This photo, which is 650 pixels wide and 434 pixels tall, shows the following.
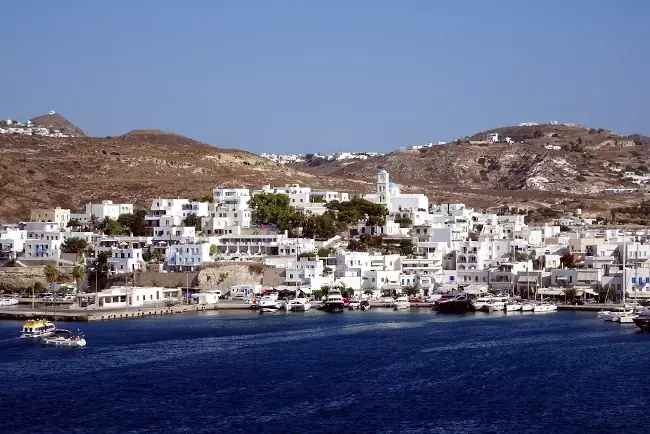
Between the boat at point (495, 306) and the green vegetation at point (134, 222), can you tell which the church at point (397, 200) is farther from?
the boat at point (495, 306)

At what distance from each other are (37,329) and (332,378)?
14.7 m

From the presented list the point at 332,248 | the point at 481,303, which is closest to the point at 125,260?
the point at 332,248

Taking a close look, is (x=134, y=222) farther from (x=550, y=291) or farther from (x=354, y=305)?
(x=550, y=291)

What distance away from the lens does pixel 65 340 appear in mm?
42812

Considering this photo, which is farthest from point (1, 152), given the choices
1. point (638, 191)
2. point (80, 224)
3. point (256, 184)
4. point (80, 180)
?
point (638, 191)

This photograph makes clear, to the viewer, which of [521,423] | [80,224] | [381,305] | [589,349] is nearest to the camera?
[521,423]

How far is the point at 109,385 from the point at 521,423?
1196 cm

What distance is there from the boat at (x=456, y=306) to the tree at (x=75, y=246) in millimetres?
20581

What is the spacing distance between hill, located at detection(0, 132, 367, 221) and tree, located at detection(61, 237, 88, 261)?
18.1 metres

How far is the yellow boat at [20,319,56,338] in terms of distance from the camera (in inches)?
1770

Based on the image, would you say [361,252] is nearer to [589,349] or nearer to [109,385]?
Result: [589,349]

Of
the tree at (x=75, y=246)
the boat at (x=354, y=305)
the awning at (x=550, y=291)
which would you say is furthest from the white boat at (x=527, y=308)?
the tree at (x=75, y=246)

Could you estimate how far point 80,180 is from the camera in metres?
93.9

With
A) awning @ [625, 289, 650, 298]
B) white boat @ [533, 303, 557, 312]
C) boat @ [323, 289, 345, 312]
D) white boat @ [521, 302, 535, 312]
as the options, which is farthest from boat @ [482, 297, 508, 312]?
boat @ [323, 289, 345, 312]
